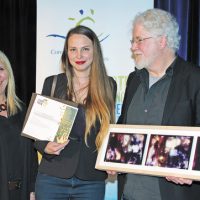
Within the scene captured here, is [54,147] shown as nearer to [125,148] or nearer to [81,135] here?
[81,135]

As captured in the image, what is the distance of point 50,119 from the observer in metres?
2.90

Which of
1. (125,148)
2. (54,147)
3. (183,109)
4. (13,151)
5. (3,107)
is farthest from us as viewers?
(3,107)

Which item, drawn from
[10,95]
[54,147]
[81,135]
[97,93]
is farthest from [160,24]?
[10,95]

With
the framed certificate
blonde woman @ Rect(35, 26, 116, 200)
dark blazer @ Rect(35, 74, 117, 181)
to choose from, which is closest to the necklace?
blonde woman @ Rect(35, 26, 116, 200)

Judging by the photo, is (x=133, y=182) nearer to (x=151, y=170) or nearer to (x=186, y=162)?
(x=151, y=170)

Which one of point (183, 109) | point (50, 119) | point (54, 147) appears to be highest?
point (183, 109)

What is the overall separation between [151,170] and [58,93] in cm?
102

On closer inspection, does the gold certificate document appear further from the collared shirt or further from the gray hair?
the gray hair

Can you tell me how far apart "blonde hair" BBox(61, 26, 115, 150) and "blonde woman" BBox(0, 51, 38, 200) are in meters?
0.62

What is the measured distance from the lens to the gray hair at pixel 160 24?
8.72 ft

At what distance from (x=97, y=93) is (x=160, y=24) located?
0.73m

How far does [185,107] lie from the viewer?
248 centimetres

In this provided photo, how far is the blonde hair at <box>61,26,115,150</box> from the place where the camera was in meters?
2.94

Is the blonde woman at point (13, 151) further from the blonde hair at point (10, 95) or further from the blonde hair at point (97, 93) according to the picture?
the blonde hair at point (97, 93)
